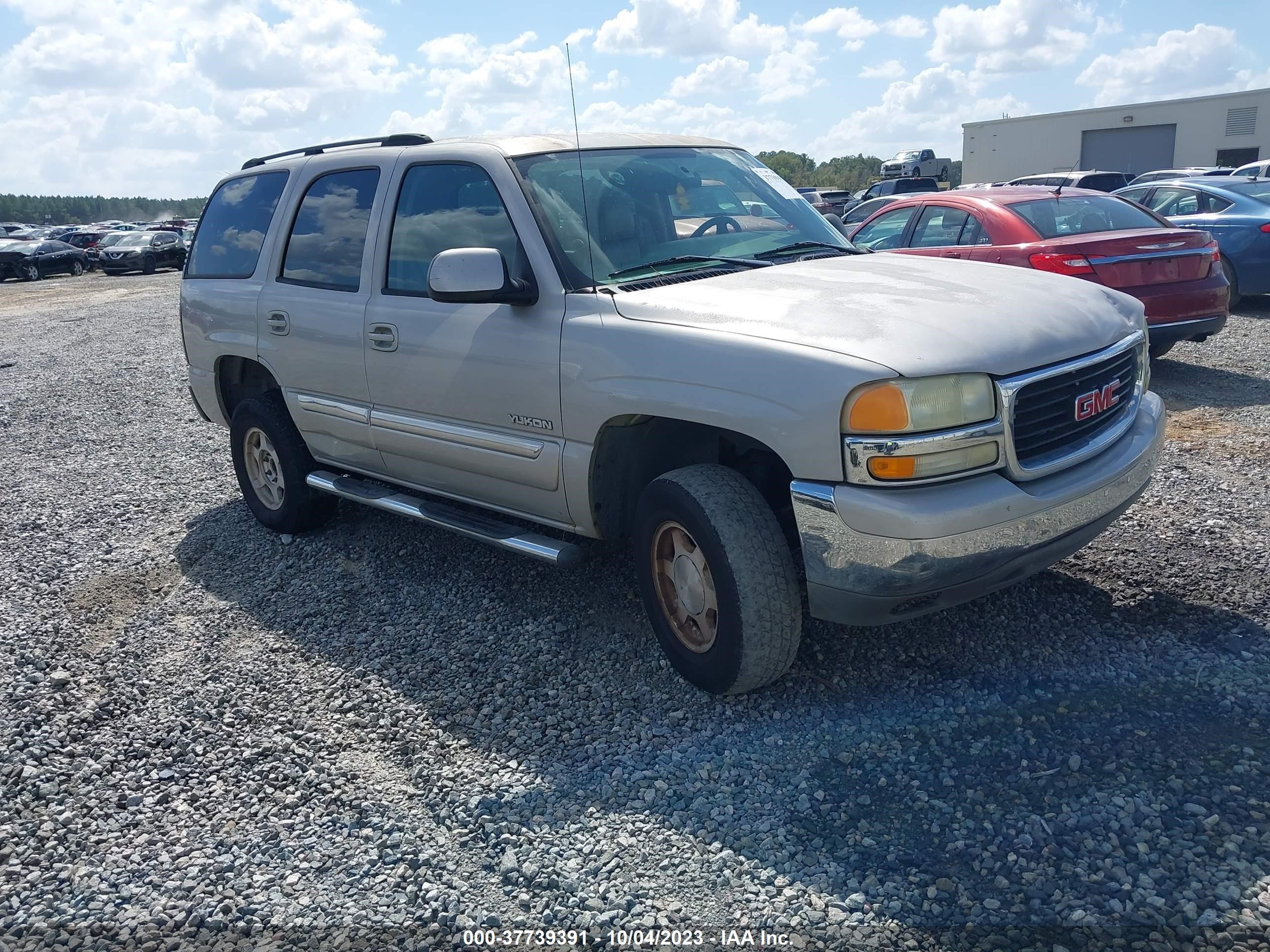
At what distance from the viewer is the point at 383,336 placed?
4488mm

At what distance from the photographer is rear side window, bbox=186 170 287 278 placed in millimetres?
5430

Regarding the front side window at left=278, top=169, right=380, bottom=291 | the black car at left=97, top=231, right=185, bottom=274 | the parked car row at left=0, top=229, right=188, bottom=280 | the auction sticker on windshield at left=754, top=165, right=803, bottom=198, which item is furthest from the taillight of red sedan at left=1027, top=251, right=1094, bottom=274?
the black car at left=97, top=231, right=185, bottom=274

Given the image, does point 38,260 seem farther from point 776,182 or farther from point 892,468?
point 892,468

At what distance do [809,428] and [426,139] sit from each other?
8.50 feet

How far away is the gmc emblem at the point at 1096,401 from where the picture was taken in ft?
11.2

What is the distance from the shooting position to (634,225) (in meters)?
4.10

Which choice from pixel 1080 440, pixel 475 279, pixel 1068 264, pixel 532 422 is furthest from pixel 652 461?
pixel 1068 264

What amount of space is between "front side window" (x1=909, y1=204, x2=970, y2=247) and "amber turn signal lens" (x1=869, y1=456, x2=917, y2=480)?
581cm

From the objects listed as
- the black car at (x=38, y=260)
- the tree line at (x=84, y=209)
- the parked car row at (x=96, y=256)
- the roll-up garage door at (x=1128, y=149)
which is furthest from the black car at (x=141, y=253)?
the tree line at (x=84, y=209)

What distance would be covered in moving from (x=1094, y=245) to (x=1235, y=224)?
460 cm

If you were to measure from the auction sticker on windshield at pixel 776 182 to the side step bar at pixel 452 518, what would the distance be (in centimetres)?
191

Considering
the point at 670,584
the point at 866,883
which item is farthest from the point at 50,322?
Result: the point at 866,883

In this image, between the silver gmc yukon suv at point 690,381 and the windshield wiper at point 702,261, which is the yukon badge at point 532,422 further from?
the windshield wiper at point 702,261

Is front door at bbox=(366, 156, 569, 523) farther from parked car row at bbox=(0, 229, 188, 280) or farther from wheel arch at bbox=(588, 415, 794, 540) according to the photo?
parked car row at bbox=(0, 229, 188, 280)
